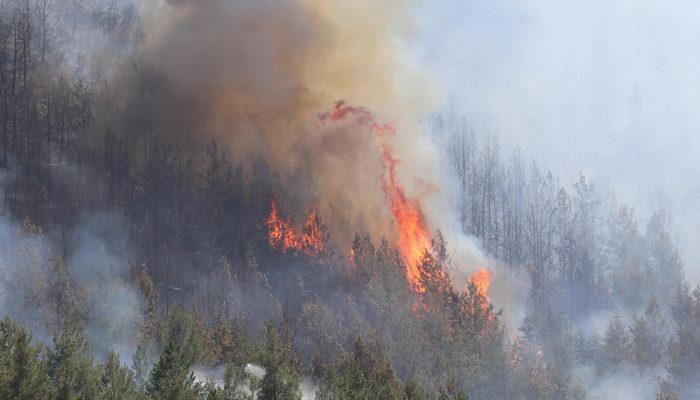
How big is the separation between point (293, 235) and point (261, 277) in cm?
1009

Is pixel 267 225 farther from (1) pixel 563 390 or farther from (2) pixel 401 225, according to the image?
(1) pixel 563 390

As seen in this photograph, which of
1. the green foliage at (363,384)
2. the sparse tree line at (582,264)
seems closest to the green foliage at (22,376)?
the green foliage at (363,384)

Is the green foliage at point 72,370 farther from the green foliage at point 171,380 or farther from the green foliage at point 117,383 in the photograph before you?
the green foliage at point 171,380

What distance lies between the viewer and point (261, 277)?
4021 inches

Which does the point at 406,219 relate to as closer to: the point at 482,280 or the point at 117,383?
the point at 482,280

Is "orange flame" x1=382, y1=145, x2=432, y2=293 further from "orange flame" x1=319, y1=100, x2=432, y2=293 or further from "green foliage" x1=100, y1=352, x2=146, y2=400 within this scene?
"green foliage" x1=100, y1=352, x2=146, y2=400

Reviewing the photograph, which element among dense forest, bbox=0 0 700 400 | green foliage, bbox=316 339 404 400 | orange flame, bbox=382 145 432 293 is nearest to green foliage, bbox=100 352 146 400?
dense forest, bbox=0 0 700 400

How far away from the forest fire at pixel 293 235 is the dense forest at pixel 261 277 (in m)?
0.34

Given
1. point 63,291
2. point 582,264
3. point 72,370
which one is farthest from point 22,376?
point 582,264

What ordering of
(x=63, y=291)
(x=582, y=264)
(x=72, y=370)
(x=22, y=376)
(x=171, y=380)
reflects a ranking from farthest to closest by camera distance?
(x=582, y=264), (x=63, y=291), (x=72, y=370), (x=171, y=380), (x=22, y=376)

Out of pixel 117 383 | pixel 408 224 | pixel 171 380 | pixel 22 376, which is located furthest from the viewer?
pixel 408 224

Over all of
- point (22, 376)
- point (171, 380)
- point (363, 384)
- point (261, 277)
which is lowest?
point (22, 376)

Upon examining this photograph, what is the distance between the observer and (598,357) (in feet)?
272

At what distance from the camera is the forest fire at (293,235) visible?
106 metres
